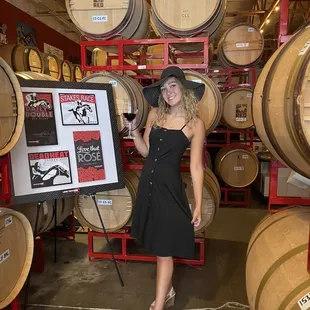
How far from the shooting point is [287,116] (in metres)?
1.41

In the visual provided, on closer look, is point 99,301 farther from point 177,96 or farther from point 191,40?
point 191,40

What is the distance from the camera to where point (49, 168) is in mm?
2512

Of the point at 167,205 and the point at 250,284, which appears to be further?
the point at 167,205

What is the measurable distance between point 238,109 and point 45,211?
3.54 metres

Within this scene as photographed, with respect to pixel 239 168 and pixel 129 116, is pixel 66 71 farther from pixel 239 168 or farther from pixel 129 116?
pixel 129 116

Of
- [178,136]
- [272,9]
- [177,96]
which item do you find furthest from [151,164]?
[272,9]

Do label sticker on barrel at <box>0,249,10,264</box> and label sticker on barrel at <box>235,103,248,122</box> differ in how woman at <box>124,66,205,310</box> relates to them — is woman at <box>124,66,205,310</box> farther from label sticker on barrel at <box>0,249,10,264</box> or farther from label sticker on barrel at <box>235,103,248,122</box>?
label sticker on barrel at <box>235,103,248,122</box>

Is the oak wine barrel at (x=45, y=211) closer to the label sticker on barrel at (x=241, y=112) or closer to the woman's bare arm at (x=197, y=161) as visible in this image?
the woman's bare arm at (x=197, y=161)

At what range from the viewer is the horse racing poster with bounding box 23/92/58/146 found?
2.43 metres

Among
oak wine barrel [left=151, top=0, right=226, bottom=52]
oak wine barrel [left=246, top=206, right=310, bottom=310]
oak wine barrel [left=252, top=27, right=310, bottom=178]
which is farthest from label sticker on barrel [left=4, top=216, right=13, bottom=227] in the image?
oak wine barrel [left=151, top=0, right=226, bottom=52]

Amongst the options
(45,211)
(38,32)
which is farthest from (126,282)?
(38,32)

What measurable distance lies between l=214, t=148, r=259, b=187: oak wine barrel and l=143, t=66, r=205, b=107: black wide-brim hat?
3.21m

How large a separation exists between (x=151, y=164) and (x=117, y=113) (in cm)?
87

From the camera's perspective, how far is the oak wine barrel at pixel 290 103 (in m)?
1.30
